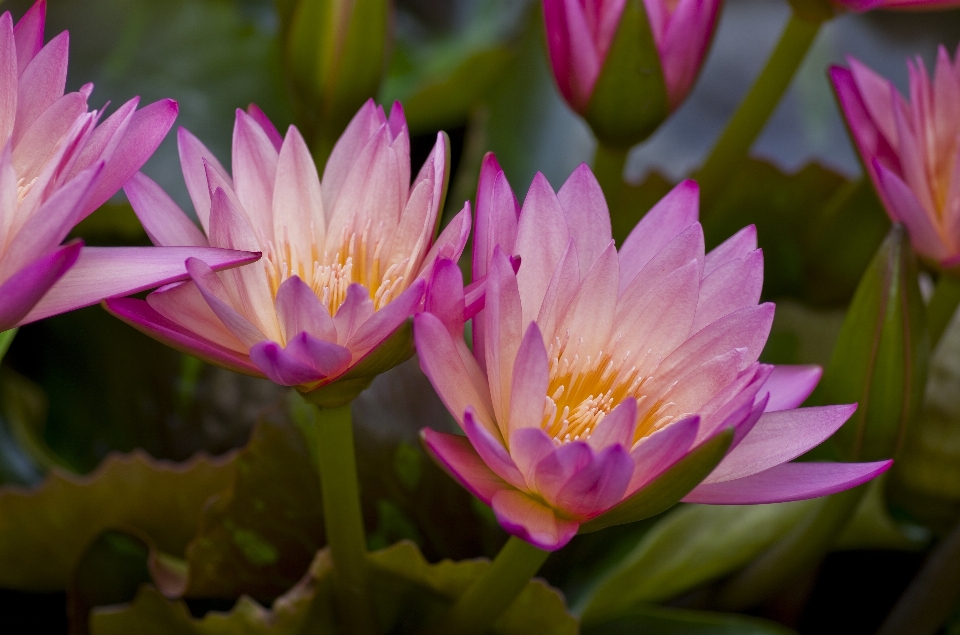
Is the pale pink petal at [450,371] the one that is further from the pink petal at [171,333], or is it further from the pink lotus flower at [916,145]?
the pink lotus flower at [916,145]

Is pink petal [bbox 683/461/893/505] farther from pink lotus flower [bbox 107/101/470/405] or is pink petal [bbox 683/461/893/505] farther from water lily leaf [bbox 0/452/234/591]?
water lily leaf [bbox 0/452/234/591]

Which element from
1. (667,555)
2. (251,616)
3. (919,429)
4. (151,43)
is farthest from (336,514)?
(151,43)

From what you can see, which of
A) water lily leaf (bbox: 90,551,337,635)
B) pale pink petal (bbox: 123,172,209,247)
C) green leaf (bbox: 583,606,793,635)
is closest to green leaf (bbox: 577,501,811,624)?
green leaf (bbox: 583,606,793,635)

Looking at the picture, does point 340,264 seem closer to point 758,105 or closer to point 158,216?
point 158,216

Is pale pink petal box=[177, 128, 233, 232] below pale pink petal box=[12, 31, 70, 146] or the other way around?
below

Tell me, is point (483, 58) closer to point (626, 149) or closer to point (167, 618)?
point (626, 149)

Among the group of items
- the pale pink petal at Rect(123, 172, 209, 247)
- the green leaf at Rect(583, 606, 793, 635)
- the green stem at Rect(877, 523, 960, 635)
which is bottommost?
the green leaf at Rect(583, 606, 793, 635)

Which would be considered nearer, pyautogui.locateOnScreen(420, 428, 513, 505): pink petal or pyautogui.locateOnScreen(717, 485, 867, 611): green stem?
pyautogui.locateOnScreen(420, 428, 513, 505): pink petal

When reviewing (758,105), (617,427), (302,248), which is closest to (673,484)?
(617,427)
